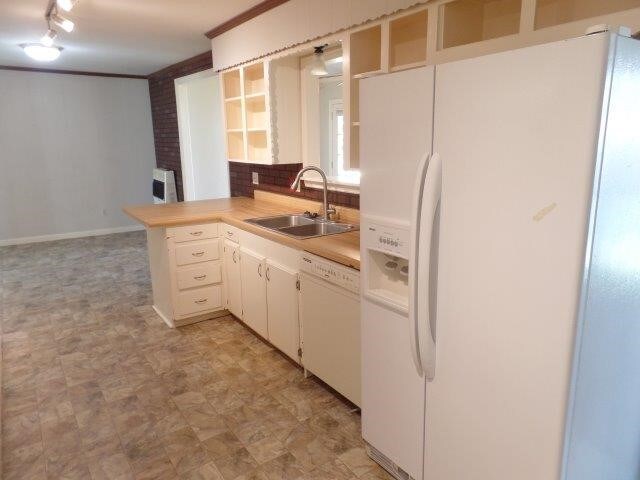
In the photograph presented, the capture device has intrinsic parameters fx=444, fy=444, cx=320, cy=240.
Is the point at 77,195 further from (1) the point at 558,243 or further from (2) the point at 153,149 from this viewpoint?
(1) the point at 558,243

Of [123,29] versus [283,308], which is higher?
[123,29]

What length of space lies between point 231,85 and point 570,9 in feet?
9.55

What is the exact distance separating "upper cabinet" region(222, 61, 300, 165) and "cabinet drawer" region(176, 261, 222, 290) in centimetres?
96

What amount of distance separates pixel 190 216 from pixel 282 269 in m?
1.07

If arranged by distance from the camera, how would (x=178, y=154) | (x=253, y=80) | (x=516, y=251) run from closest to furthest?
(x=516, y=251) < (x=253, y=80) < (x=178, y=154)

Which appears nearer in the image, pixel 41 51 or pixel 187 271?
pixel 187 271

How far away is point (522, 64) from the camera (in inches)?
47.0

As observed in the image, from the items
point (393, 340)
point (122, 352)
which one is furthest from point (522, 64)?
point (122, 352)

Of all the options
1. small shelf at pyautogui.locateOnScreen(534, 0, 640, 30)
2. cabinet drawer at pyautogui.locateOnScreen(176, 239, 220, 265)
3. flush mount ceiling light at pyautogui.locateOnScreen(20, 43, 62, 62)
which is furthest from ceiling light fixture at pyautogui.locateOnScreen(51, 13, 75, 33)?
small shelf at pyautogui.locateOnScreen(534, 0, 640, 30)

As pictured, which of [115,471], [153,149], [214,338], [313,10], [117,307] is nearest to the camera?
[115,471]

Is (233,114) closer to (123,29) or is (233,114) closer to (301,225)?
(123,29)

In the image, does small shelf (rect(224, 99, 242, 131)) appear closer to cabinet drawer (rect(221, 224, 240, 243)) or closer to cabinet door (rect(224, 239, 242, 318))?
cabinet drawer (rect(221, 224, 240, 243))

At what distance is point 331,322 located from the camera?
93.6 inches

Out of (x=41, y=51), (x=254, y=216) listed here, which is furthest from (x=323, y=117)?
(x=41, y=51)
